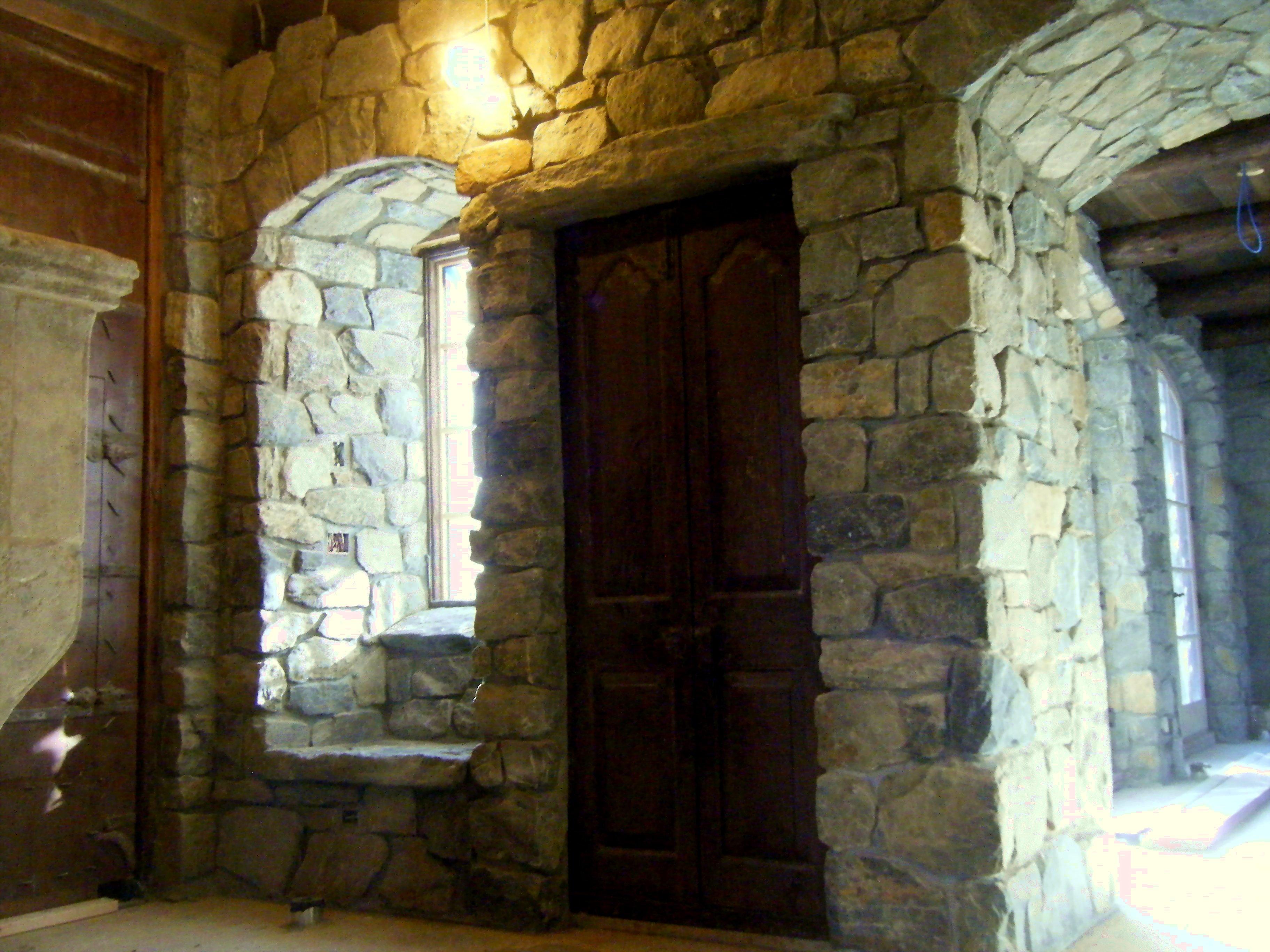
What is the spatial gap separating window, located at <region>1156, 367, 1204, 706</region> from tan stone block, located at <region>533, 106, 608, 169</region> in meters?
4.08

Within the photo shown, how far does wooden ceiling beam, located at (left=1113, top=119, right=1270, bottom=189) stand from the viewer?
4.24m

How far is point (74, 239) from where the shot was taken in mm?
3871

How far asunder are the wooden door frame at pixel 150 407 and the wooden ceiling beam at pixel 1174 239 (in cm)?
405

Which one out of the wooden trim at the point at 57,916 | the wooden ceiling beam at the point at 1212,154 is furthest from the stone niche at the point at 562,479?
the wooden ceiling beam at the point at 1212,154

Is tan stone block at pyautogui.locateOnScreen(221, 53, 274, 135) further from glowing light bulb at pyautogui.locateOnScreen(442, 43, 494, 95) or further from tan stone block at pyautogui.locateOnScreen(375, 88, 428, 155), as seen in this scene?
glowing light bulb at pyautogui.locateOnScreen(442, 43, 494, 95)

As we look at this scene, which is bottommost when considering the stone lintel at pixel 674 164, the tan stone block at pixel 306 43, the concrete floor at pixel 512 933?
the concrete floor at pixel 512 933

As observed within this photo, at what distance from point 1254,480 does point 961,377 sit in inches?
218

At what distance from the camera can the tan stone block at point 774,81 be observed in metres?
2.96

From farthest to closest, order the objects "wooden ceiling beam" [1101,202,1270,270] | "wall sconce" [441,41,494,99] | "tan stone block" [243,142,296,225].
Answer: "wooden ceiling beam" [1101,202,1270,270] → "tan stone block" [243,142,296,225] → "wall sconce" [441,41,494,99]

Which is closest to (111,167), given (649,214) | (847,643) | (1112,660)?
(649,214)

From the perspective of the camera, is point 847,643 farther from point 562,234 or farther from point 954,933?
point 562,234

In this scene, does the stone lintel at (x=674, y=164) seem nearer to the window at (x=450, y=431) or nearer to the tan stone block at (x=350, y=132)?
the tan stone block at (x=350, y=132)

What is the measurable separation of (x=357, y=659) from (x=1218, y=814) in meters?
3.46

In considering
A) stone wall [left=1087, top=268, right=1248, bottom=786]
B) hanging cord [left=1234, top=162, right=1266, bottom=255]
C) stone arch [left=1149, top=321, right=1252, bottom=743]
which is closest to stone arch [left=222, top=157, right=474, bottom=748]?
stone wall [left=1087, top=268, right=1248, bottom=786]
